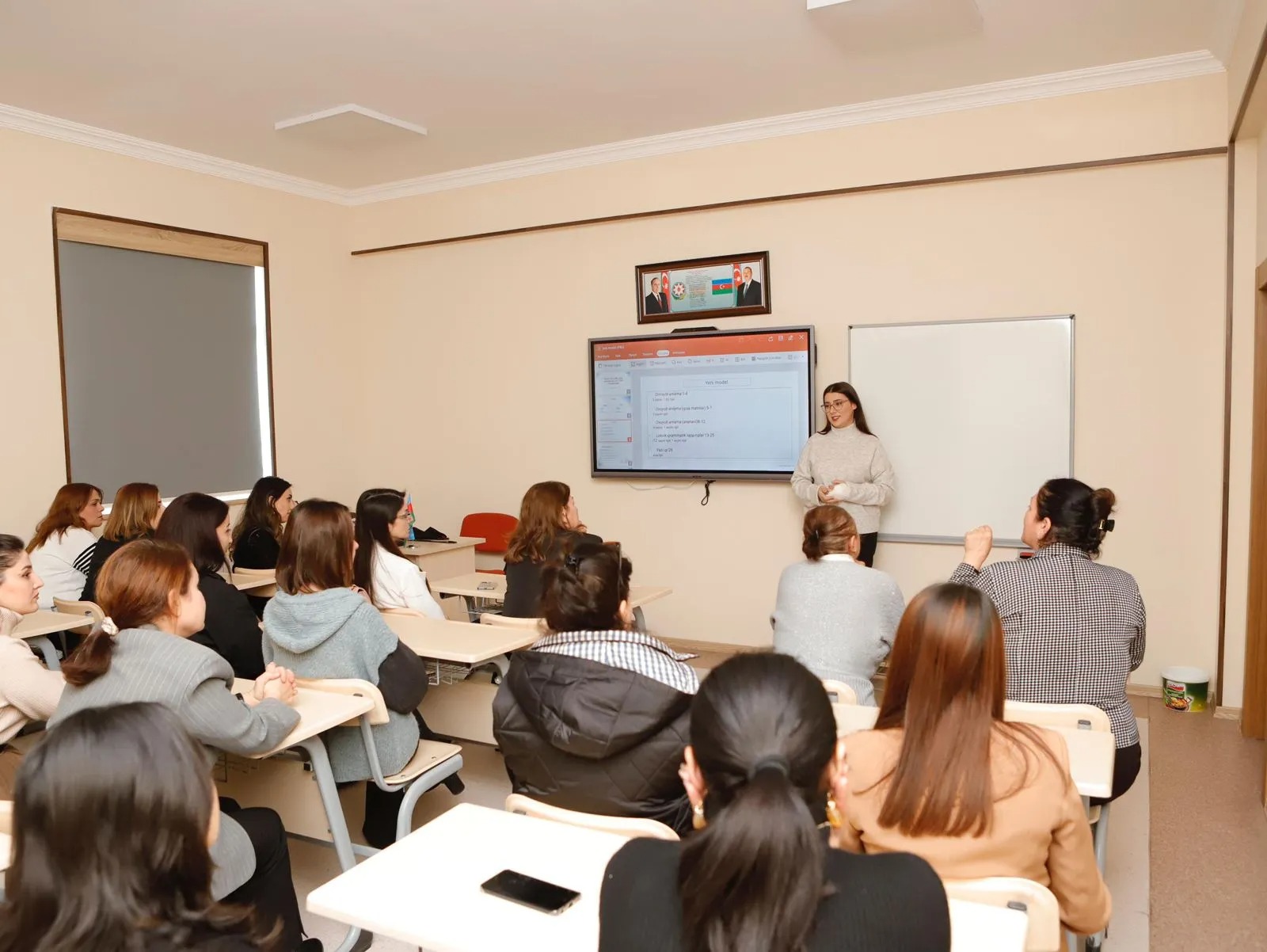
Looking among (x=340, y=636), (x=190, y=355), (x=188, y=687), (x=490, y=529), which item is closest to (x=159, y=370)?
(x=190, y=355)

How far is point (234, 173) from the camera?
605 centimetres

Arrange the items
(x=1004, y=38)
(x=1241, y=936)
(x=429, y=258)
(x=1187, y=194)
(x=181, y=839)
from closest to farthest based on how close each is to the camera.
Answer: (x=181, y=839) < (x=1241, y=936) < (x=1004, y=38) < (x=1187, y=194) < (x=429, y=258)

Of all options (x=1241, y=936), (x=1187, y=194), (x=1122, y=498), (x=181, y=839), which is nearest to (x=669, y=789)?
(x=181, y=839)

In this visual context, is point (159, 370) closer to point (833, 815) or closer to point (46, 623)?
point (46, 623)

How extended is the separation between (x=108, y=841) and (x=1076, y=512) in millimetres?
2376

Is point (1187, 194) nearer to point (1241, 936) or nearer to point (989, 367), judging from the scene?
point (989, 367)

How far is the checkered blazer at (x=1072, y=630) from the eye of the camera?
8.35ft

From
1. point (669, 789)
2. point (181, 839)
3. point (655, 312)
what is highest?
point (655, 312)

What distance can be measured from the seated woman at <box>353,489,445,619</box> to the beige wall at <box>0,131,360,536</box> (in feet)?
8.36

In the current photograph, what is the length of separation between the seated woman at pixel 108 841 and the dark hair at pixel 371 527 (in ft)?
8.29

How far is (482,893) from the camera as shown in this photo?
1.49m

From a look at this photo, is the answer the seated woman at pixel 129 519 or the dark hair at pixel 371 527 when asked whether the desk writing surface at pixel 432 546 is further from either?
the dark hair at pixel 371 527

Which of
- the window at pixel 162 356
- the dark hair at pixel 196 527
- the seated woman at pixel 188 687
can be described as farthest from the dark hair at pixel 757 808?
the window at pixel 162 356

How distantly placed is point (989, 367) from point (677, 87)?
2107 millimetres
